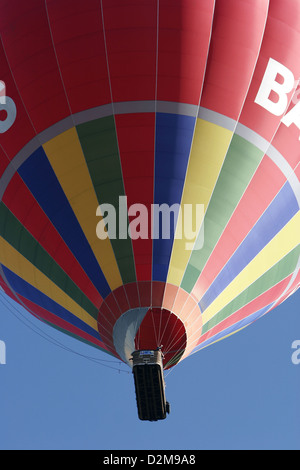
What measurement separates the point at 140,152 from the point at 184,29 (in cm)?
218

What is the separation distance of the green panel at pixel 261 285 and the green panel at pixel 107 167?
6.19 ft

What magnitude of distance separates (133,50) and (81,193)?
251 cm

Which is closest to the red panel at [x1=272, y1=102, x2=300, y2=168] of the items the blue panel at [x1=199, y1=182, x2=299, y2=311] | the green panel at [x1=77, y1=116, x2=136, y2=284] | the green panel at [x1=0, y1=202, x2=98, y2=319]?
the blue panel at [x1=199, y1=182, x2=299, y2=311]

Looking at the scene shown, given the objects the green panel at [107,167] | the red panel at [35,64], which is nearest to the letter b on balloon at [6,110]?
the red panel at [35,64]

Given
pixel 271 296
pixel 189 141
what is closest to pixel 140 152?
pixel 189 141

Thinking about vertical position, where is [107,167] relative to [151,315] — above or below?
above

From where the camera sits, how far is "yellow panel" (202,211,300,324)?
1537cm

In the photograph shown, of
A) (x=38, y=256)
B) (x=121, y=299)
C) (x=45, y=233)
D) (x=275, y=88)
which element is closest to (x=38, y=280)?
(x=38, y=256)

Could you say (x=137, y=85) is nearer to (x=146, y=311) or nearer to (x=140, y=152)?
(x=140, y=152)

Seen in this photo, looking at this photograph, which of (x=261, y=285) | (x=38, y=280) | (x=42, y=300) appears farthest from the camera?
(x=42, y=300)

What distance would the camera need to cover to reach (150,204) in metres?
14.7

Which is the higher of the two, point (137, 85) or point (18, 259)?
point (137, 85)

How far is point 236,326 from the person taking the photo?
1702 cm

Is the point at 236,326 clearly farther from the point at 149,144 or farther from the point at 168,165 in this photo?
the point at 149,144
